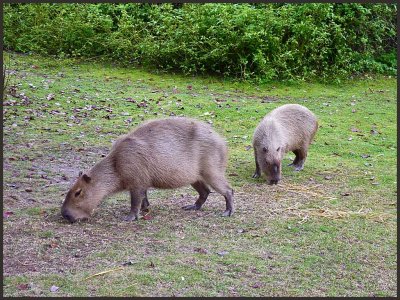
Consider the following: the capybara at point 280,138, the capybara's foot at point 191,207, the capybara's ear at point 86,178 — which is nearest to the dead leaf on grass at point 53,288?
the capybara's ear at point 86,178

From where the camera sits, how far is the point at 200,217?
616 centimetres

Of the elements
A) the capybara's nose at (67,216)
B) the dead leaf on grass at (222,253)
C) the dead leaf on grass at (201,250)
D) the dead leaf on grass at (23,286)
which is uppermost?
the dead leaf on grass at (23,286)

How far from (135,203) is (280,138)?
2.74 metres

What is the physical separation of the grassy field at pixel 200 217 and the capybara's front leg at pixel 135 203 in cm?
12

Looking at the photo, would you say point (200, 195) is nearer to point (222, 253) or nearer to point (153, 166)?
point (153, 166)

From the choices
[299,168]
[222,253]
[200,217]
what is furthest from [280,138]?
[222,253]

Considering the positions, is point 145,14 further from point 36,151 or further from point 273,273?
point 273,273

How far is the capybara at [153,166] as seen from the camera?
5.88 meters

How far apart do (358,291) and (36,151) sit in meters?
4.87

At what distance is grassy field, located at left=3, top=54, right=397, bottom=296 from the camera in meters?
4.67

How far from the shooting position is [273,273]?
4.84m

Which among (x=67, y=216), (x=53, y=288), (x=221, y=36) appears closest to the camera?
(x=53, y=288)

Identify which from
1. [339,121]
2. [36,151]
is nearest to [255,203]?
[36,151]

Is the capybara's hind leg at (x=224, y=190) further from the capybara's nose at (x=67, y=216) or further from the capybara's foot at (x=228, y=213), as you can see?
the capybara's nose at (x=67, y=216)
